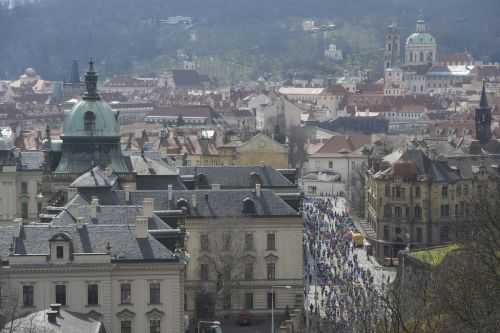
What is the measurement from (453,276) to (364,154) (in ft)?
272

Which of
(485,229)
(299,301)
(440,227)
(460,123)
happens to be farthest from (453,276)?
(460,123)

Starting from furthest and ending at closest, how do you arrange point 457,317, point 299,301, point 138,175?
point 138,175 < point 299,301 < point 457,317

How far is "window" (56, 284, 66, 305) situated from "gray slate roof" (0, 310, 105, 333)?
1.51 m

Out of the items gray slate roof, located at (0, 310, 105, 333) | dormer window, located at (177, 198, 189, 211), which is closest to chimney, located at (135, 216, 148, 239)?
gray slate roof, located at (0, 310, 105, 333)

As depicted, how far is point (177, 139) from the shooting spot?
127 metres

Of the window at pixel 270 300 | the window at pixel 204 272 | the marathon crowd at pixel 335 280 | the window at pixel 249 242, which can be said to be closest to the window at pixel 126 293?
the marathon crowd at pixel 335 280

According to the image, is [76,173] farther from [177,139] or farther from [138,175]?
[177,139]

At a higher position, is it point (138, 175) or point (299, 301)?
point (138, 175)

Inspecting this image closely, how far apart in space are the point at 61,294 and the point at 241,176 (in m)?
27.0

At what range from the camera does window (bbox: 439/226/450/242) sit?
288ft

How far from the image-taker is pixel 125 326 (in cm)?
5325

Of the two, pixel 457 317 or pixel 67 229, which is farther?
pixel 67 229

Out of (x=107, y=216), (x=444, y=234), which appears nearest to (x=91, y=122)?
(x=107, y=216)

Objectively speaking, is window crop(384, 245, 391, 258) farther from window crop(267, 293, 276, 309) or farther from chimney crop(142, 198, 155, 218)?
chimney crop(142, 198, 155, 218)
